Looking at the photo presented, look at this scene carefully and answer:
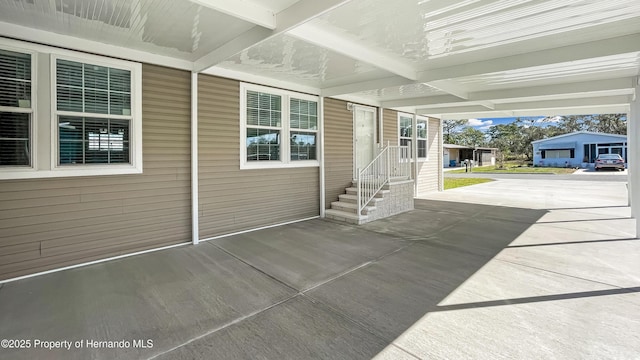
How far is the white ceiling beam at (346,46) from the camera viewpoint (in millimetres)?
3680

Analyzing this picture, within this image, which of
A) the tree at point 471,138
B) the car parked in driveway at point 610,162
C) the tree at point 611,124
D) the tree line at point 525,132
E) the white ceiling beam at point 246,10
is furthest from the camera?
the tree at point 471,138

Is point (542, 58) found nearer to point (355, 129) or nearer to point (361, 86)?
point (361, 86)

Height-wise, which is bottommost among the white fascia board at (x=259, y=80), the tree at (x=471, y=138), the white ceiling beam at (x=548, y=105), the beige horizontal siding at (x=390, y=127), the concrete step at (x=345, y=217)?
the concrete step at (x=345, y=217)

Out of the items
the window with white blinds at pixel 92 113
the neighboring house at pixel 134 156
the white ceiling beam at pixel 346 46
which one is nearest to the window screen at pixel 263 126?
the neighboring house at pixel 134 156

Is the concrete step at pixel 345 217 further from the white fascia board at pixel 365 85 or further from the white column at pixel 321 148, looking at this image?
the white fascia board at pixel 365 85

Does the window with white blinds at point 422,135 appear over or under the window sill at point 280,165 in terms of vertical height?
over

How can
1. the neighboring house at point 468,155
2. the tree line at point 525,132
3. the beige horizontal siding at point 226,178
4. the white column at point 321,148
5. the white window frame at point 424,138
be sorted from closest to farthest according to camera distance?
the beige horizontal siding at point 226,178, the white column at point 321,148, the white window frame at point 424,138, the neighboring house at point 468,155, the tree line at point 525,132

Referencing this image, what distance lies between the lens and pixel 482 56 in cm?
477

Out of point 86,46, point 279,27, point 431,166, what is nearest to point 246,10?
point 279,27

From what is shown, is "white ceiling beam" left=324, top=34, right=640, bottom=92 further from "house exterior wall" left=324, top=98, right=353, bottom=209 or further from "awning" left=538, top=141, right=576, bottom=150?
"awning" left=538, top=141, right=576, bottom=150

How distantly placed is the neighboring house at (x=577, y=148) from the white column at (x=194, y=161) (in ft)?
102

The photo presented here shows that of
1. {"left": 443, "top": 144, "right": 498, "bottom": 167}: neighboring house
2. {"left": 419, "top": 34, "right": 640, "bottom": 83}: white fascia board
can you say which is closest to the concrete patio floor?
{"left": 419, "top": 34, "right": 640, "bottom": 83}: white fascia board

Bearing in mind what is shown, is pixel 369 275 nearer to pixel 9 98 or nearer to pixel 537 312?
pixel 537 312

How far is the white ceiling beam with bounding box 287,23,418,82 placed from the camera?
368 cm
